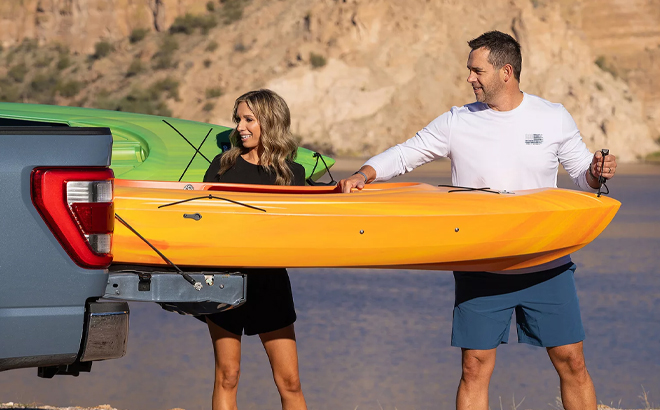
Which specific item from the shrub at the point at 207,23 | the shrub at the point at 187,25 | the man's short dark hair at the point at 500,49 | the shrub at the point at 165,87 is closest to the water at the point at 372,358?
the man's short dark hair at the point at 500,49

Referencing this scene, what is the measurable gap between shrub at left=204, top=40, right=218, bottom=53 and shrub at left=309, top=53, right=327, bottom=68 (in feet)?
24.6

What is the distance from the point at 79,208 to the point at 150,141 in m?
4.76

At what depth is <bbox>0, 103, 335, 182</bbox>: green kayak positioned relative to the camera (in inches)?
282

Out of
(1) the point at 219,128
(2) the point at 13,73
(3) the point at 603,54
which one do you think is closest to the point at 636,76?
(3) the point at 603,54

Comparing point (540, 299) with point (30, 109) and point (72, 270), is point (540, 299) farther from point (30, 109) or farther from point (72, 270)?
point (30, 109)

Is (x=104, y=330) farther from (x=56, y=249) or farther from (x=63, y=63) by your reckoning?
(x=63, y=63)

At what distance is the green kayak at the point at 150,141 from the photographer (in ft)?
23.5

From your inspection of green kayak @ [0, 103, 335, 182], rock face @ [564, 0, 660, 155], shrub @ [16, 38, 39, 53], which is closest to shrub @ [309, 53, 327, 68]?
rock face @ [564, 0, 660, 155]

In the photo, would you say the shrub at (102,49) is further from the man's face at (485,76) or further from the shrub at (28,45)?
the man's face at (485,76)

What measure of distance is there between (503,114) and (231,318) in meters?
1.37

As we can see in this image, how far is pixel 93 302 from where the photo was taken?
2822 millimetres

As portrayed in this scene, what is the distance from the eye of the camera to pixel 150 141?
7.46 meters

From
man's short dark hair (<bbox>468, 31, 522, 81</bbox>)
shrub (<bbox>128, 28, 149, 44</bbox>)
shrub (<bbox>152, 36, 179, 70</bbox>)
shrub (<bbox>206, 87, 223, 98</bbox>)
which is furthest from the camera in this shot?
shrub (<bbox>128, 28, 149, 44</bbox>)

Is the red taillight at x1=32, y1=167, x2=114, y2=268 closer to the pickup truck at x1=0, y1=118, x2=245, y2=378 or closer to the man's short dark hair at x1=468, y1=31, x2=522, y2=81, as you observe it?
the pickup truck at x1=0, y1=118, x2=245, y2=378
